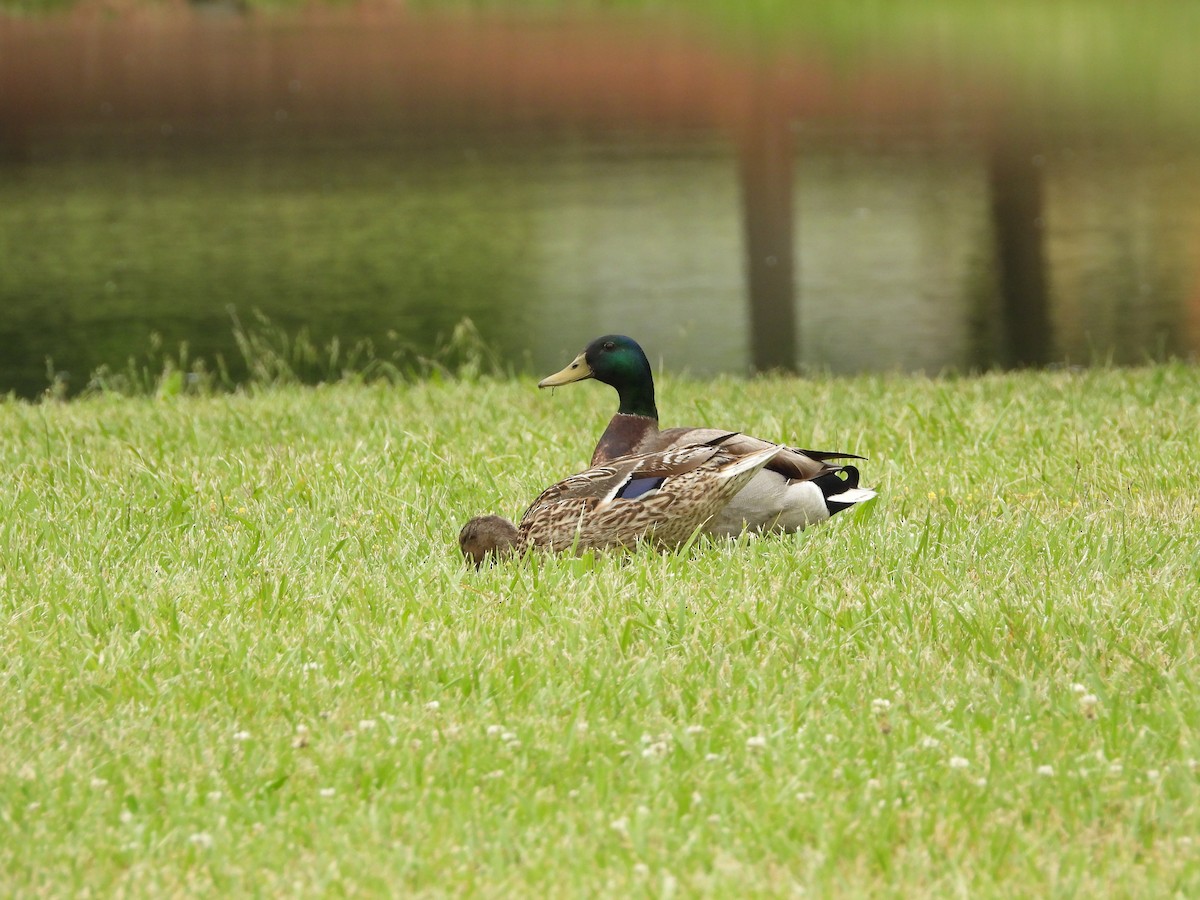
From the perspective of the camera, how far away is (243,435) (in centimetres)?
751

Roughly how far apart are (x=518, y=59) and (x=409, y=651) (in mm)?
36392

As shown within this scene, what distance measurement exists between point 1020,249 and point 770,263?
15.1 ft

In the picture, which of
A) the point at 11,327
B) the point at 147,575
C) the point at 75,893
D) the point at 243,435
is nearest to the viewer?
the point at 75,893

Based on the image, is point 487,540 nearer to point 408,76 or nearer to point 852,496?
point 852,496

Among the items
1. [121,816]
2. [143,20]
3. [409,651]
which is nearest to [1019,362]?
[409,651]

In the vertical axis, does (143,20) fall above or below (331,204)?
above

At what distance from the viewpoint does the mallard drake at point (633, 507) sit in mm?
4969

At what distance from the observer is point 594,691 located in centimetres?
391

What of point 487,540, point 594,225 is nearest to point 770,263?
point 594,225

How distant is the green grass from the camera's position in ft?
10.3

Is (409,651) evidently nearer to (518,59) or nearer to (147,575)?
(147,575)

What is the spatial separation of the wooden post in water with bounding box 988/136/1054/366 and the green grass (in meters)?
8.03

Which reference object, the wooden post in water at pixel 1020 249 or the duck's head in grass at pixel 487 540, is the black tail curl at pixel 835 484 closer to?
the duck's head in grass at pixel 487 540

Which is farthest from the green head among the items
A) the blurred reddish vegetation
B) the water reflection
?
the blurred reddish vegetation
